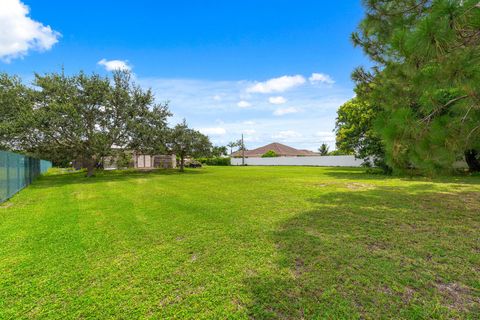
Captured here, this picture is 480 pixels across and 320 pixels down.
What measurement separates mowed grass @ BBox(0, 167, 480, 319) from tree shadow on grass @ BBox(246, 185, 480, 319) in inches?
0.5

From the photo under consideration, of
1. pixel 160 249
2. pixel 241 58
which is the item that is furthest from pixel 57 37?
pixel 160 249

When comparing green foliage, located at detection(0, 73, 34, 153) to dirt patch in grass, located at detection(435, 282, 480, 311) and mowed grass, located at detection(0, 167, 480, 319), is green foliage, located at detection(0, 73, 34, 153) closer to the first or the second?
mowed grass, located at detection(0, 167, 480, 319)

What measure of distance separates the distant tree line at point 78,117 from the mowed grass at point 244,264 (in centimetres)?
849

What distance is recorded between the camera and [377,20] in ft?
13.6

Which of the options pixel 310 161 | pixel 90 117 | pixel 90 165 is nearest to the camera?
pixel 90 117

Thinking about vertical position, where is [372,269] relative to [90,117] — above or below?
below

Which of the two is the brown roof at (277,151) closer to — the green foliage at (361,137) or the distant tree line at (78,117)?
the green foliage at (361,137)

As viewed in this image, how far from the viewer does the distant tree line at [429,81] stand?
2.51 metres

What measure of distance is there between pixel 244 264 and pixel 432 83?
3.20 metres

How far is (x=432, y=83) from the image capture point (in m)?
2.96

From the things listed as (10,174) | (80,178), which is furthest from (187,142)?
(10,174)

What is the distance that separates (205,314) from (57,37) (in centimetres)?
1272

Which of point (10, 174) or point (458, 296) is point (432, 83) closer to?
point (458, 296)

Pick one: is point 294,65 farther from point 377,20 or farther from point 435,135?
point 435,135
